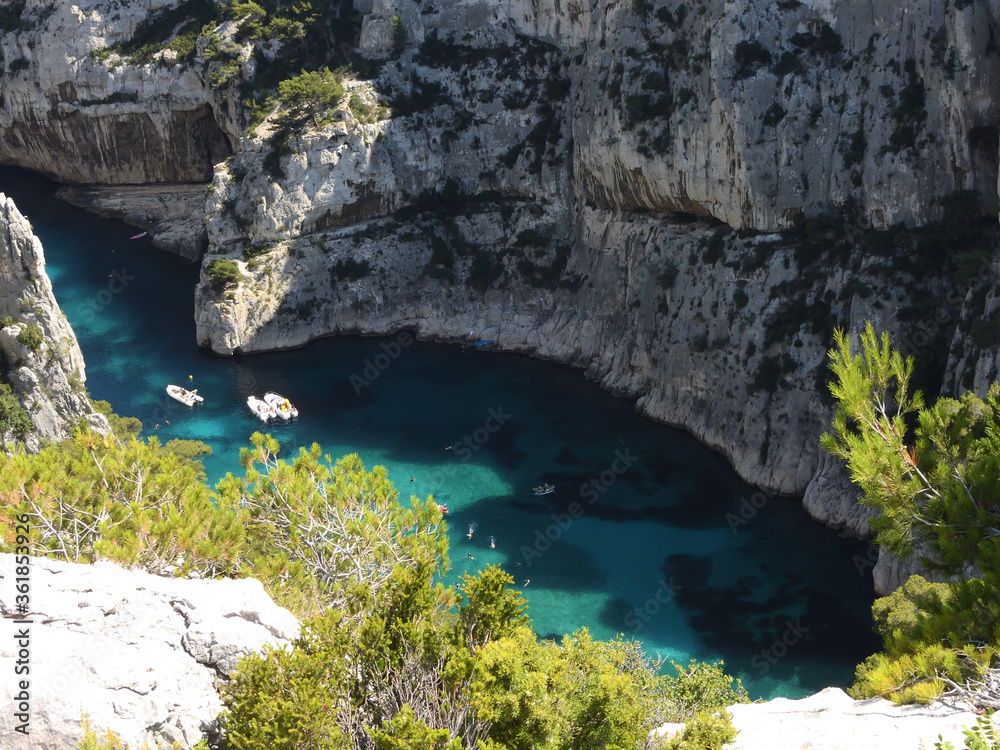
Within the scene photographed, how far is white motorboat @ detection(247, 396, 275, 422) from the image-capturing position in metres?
44.8

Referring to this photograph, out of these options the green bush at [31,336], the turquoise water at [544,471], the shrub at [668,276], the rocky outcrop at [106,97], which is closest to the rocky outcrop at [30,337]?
the green bush at [31,336]

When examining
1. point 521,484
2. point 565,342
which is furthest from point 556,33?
point 521,484

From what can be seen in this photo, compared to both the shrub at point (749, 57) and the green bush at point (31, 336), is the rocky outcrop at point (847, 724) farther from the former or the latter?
the shrub at point (749, 57)

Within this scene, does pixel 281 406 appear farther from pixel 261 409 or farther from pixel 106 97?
pixel 106 97

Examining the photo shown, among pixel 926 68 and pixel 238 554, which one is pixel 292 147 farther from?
pixel 238 554

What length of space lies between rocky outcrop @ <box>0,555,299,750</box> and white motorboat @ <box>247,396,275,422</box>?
104 feet

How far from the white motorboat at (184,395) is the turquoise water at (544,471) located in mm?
438

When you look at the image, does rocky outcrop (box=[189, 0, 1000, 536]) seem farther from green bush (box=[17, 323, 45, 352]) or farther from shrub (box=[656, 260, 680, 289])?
green bush (box=[17, 323, 45, 352])

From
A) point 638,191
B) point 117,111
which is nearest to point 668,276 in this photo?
point 638,191

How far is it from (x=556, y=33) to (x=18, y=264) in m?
34.2

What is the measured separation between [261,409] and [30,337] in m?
15.2

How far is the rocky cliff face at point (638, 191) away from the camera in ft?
116

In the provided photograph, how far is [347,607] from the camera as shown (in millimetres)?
15359

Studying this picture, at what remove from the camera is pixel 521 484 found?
1555 inches
